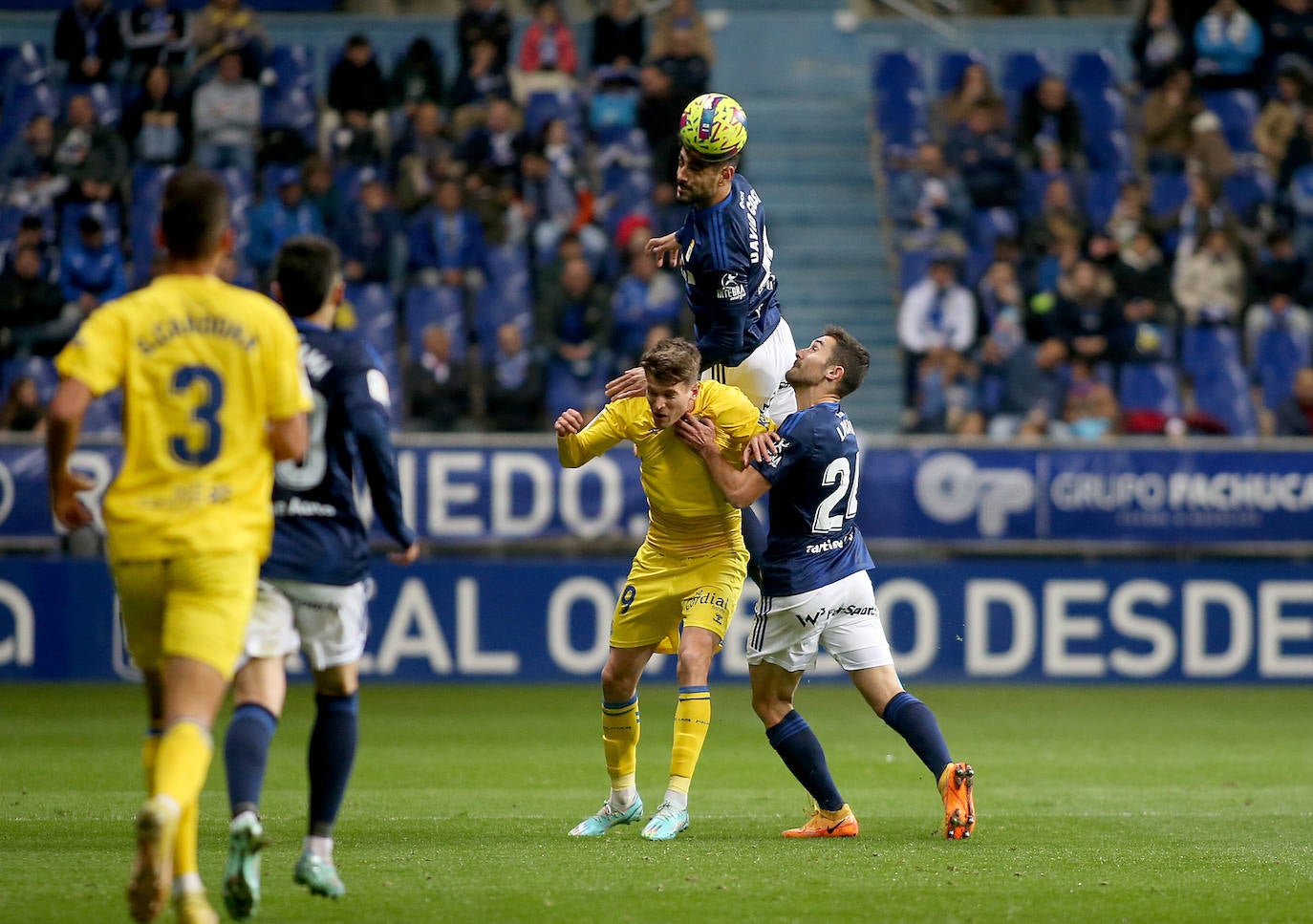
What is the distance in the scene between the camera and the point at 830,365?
730cm

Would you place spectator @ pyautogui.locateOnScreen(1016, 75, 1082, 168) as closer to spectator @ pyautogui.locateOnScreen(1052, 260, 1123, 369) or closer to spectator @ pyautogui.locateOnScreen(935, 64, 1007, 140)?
spectator @ pyautogui.locateOnScreen(935, 64, 1007, 140)

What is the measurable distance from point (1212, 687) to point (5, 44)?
14.1 metres

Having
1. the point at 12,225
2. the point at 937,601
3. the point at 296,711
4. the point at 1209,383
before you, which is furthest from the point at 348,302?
the point at 1209,383

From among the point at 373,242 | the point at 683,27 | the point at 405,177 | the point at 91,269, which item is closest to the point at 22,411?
the point at 91,269

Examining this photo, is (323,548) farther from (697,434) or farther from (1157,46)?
(1157,46)

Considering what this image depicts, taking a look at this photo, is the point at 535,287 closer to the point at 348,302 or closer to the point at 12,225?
the point at 348,302

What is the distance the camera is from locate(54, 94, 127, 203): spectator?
55.7ft

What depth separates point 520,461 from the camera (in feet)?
45.4

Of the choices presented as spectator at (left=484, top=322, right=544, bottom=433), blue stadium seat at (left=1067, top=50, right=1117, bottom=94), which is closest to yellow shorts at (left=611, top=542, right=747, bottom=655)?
spectator at (left=484, top=322, right=544, bottom=433)

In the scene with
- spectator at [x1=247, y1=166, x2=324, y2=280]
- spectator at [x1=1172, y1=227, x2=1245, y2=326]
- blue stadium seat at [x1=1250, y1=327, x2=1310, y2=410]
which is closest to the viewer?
blue stadium seat at [x1=1250, y1=327, x2=1310, y2=410]

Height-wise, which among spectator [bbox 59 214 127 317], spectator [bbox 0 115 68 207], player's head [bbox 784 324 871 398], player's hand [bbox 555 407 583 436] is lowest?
player's hand [bbox 555 407 583 436]

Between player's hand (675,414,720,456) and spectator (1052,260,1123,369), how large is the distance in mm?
9533

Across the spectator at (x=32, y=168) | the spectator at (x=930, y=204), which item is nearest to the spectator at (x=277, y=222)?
the spectator at (x=32, y=168)

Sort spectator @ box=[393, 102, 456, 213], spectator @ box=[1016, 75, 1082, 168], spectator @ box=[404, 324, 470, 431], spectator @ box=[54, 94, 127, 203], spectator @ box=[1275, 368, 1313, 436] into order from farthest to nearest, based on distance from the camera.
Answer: spectator @ box=[1016, 75, 1082, 168]
spectator @ box=[393, 102, 456, 213]
spectator @ box=[54, 94, 127, 203]
spectator @ box=[404, 324, 470, 431]
spectator @ box=[1275, 368, 1313, 436]
